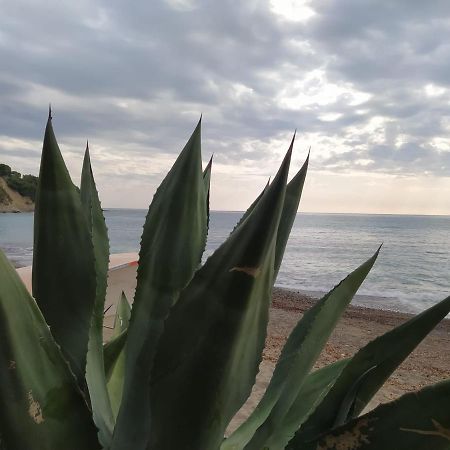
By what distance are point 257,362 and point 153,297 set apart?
1.06ft

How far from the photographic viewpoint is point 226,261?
0.67m

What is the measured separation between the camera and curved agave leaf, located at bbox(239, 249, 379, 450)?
1.06 m

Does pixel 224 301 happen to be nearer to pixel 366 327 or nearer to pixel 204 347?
pixel 204 347

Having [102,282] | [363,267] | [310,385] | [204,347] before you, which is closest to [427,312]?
[363,267]

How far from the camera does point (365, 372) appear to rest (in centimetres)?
96

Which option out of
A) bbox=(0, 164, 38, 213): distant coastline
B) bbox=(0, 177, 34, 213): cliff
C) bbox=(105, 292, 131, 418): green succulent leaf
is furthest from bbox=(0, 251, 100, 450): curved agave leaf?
bbox=(0, 177, 34, 213): cliff

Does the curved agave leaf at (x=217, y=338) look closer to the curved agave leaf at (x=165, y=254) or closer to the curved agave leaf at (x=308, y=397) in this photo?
the curved agave leaf at (x=165, y=254)

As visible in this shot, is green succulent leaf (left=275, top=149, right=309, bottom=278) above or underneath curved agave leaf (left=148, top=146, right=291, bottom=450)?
above

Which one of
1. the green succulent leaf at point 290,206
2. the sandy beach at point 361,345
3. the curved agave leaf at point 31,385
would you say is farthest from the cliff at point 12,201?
the curved agave leaf at point 31,385

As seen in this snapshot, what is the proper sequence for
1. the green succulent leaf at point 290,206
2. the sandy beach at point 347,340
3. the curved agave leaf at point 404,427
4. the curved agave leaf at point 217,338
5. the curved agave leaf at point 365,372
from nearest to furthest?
the curved agave leaf at point 217,338
the curved agave leaf at point 404,427
the curved agave leaf at point 365,372
the green succulent leaf at point 290,206
the sandy beach at point 347,340

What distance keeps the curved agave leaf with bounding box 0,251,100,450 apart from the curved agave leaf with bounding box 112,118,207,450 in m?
0.13

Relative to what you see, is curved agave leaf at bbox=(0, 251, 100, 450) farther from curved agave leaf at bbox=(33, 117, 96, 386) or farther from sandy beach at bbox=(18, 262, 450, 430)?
sandy beach at bbox=(18, 262, 450, 430)

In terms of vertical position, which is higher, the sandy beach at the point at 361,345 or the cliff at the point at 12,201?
the cliff at the point at 12,201

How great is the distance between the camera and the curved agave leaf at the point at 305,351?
1.06 metres
